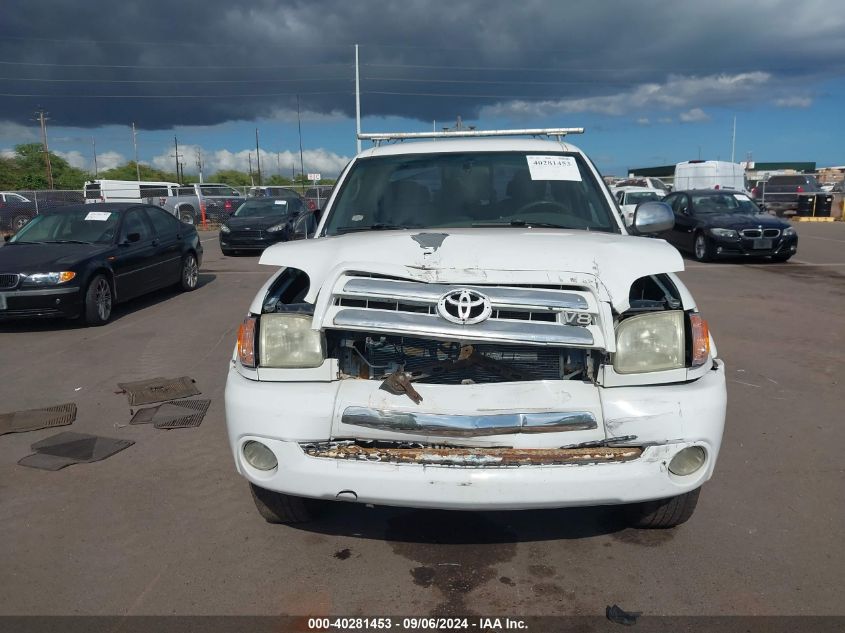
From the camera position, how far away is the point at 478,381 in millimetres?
3080

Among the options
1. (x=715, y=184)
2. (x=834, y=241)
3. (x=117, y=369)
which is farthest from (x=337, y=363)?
(x=715, y=184)

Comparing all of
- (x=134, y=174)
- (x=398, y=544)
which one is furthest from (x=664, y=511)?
(x=134, y=174)

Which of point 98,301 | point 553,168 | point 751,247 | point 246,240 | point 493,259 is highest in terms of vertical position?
point 553,168

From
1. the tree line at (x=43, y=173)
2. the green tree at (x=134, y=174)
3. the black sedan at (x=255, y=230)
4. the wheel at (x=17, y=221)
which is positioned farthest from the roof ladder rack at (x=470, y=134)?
the green tree at (x=134, y=174)

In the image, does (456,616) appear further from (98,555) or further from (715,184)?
(715,184)

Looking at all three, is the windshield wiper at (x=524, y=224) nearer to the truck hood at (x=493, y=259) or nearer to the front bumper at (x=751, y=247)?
the truck hood at (x=493, y=259)

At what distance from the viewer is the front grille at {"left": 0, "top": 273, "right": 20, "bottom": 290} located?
8.31 metres

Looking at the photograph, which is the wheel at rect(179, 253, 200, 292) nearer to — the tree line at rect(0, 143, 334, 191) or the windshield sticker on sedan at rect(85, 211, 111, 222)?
the windshield sticker on sedan at rect(85, 211, 111, 222)

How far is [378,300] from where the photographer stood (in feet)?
9.95

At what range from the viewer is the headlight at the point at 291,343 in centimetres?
307

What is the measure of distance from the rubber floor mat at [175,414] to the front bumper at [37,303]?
3599 mm

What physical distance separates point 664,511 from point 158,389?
431 centimetres

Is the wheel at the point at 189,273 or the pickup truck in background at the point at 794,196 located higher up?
Result: the pickup truck in background at the point at 794,196

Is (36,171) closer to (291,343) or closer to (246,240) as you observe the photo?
(246,240)
